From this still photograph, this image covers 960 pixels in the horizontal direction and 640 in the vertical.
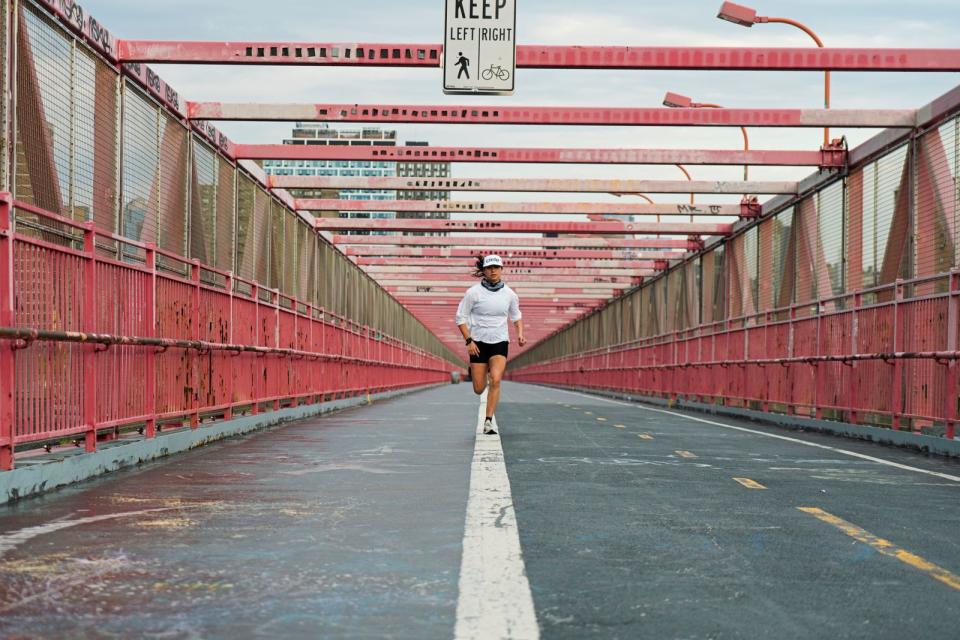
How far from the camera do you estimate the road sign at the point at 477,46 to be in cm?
1281

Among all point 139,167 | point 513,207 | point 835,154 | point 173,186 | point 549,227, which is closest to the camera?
point 139,167

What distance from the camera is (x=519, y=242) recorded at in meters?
36.7

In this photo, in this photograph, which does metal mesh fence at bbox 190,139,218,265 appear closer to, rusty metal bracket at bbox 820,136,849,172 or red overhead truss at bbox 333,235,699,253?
rusty metal bracket at bbox 820,136,849,172

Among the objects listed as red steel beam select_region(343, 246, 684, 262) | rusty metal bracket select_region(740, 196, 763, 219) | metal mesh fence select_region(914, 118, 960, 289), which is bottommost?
metal mesh fence select_region(914, 118, 960, 289)

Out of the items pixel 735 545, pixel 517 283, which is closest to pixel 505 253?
pixel 517 283

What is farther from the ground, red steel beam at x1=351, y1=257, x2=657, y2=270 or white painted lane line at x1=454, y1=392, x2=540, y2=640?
red steel beam at x1=351, y1=257, x2=657, y2=270

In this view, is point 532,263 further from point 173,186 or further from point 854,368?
point 173,186

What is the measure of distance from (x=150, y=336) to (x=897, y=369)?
8.56 m

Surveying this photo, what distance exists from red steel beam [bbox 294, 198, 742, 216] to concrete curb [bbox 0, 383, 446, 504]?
13.1 meters

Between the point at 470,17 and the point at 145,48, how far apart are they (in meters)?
3.94

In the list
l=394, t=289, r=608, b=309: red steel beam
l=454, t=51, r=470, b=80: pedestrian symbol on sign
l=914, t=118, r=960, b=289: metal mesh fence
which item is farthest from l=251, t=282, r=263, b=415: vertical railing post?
l=394, t=289, r=608, b=309: red steel beam

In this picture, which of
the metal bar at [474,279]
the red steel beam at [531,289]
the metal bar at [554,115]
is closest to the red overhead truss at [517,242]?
the metal bar at [474,279]

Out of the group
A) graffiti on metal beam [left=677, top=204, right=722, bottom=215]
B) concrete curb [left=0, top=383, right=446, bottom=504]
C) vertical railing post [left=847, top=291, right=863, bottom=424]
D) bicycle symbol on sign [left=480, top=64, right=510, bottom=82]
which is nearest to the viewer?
concrete curb [left=0, top=383, right=446, bottom=504]

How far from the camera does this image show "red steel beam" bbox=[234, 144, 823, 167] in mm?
21641
